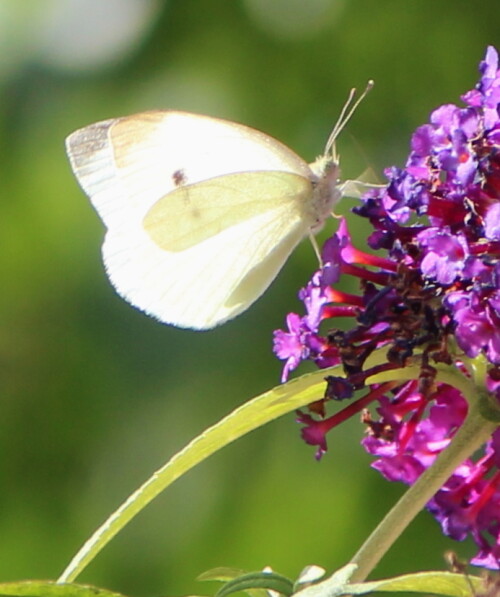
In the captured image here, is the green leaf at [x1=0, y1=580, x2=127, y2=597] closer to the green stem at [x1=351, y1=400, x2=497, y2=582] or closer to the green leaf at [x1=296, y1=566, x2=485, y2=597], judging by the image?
the green leaf at [x1=296, y1=566, x2=485, y2=597]

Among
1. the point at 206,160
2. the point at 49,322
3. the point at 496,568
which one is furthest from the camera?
the point at 49,322

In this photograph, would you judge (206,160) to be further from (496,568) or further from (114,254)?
(496,568)

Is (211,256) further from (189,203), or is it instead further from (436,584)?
(436,584)

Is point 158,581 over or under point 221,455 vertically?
under

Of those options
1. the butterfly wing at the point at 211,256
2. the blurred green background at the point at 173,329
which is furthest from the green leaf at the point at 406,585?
the blurred green background at the point at 173,329

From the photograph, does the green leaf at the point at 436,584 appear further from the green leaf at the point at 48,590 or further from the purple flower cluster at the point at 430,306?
the green leaf at the point at 48,590

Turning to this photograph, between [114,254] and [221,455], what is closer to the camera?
[114,254]

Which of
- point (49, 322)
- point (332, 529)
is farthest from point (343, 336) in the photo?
point (49, 322)
